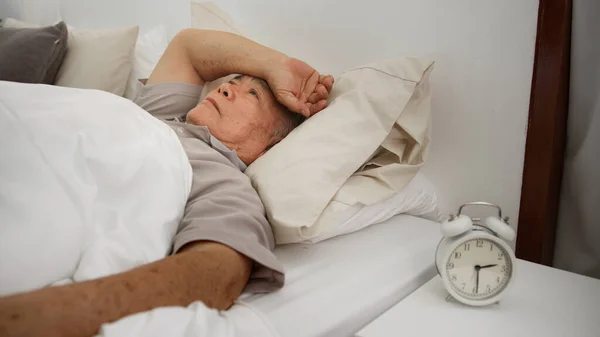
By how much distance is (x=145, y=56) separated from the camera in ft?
5.74

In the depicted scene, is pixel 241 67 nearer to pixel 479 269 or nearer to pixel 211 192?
pixel 211 192

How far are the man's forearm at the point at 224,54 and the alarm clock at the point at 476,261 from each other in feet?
1.90

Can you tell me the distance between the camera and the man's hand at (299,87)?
112 centimetres

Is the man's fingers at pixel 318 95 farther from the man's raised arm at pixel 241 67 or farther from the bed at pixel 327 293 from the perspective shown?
the bed at pixel 327 293

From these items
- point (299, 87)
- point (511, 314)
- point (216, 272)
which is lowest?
point (511, 314)

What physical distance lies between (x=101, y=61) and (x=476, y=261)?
1375 millimetres

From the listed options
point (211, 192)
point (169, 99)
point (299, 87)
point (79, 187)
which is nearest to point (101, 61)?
point (169, 99)

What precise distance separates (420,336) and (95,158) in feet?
1.72

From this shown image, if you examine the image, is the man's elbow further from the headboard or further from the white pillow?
the white pillow

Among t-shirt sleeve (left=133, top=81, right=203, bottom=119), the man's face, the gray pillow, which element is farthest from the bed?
the gray pillow

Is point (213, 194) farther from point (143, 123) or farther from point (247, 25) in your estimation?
point (247, 25)

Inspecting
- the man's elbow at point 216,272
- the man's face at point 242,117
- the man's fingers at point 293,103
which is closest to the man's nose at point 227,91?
the man's face at point 242,117

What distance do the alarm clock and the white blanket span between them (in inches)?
17.4

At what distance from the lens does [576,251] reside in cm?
109
